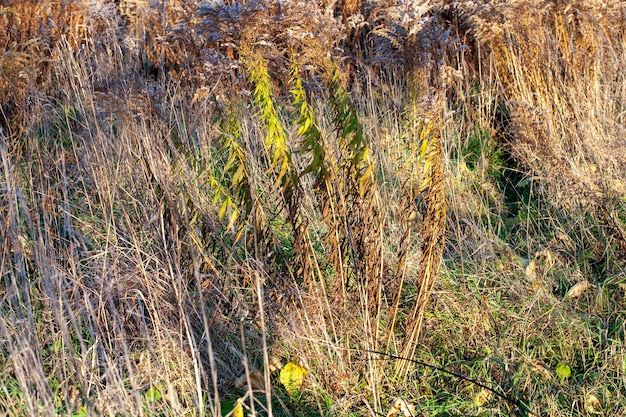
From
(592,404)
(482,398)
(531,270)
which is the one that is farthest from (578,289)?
(482,398)

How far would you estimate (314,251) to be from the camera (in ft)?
9.57

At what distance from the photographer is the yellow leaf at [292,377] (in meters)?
2.67

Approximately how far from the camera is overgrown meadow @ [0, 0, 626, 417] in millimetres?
2531

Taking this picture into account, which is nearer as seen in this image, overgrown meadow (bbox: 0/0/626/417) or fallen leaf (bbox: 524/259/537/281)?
overgrown meadow (bbox: 0/0/626/417)

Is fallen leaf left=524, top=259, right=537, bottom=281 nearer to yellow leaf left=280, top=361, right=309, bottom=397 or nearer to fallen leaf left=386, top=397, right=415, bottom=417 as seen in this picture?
fallen leaf left=386, top=397, right=415, bottom=417

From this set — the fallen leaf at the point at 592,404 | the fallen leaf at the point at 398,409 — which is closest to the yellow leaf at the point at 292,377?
the fallen leaf at the point at 398,409

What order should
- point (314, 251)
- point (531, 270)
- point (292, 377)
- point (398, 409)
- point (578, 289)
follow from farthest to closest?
point (531, 270), point (578, 289), point (314, 251), point (292, 377), point (398, 409)

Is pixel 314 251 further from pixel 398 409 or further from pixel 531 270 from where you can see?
pixel 531 270

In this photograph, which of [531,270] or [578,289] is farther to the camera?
[531,270]

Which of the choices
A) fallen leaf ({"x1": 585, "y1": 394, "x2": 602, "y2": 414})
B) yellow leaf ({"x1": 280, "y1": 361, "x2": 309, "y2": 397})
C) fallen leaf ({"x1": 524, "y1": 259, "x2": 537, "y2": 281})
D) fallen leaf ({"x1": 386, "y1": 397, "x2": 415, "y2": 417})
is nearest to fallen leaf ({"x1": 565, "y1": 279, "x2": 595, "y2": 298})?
fallen leaf ({"x1": 524, "y1": 259, "x2": 537, "y2": 281})

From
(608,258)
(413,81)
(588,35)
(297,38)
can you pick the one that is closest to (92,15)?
(297,38)

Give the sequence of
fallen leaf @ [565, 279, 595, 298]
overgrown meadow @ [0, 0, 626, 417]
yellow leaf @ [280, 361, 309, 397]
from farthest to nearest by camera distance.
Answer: fallen leaf @ [565, 279, 595, 298] < yellow leaf @ [280, 361, 309, 397] < overgrown meadow @ [0, 0, 626, 417]

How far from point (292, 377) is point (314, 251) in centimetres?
54

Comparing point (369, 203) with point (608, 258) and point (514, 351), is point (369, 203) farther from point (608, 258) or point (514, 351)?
point (608, 258)
